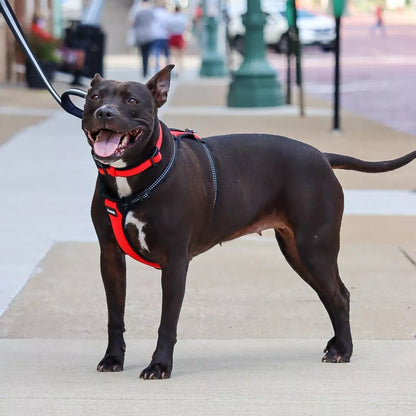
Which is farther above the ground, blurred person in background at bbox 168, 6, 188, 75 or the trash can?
the trash can

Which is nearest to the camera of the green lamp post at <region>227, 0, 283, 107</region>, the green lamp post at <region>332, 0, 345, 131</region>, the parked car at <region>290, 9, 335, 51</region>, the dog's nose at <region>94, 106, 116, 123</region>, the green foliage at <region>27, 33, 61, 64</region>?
the dog's nose at <region>94, 106, 116, 123</region>

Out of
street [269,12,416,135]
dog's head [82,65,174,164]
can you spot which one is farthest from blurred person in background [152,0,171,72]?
dog's head [82,65,174,164]

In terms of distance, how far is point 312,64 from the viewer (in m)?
38.0

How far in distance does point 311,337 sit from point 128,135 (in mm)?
1910

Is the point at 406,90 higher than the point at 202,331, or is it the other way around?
the point at 202,331

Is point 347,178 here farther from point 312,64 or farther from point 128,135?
point 312,64

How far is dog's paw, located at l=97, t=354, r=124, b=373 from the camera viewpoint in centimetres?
557

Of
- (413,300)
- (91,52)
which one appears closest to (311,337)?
(413,300)

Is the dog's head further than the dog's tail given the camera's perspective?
No

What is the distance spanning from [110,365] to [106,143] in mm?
1066

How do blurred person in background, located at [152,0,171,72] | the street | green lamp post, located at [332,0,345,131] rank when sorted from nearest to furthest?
green lamp post, located at [332,0,345,131] → the street → blurred person in background, located at [152,0,171,72]

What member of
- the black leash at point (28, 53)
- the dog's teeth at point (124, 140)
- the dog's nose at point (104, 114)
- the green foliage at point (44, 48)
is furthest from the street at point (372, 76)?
the dog's nose at point (104, 114)

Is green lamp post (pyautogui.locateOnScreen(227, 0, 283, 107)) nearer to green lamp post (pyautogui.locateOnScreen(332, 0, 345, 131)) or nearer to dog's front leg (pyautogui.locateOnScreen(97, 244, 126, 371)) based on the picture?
green lamp post (pyautogui.locateOnScreen(332, 0, 345, 131))

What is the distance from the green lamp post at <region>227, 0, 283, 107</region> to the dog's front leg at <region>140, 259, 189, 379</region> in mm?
15840
